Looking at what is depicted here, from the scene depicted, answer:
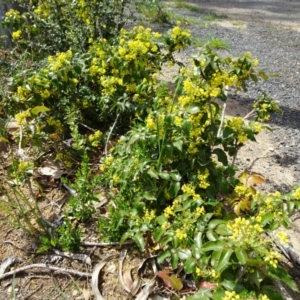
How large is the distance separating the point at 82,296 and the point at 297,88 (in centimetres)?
371

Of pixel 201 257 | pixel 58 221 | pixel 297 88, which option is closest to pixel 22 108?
pixel 58 221

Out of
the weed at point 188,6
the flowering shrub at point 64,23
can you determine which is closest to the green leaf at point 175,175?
the flowering shrub at point 64,23

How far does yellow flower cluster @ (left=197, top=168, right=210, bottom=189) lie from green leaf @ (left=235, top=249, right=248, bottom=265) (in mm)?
606

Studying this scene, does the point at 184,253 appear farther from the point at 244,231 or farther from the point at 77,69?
the point at 77,69

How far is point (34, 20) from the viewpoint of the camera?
11.8 ft

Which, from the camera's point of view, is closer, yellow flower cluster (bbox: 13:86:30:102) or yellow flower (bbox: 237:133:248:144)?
yellow flower (bbox: 237:133:248:144)

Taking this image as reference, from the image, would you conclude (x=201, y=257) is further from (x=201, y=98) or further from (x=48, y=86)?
(x=48, y=86)

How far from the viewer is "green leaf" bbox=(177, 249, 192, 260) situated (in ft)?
6.17

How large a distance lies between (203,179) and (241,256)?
2.18ft

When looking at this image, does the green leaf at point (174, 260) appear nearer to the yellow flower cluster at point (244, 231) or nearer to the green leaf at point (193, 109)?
the yellow flower cluster at point (244, 231)

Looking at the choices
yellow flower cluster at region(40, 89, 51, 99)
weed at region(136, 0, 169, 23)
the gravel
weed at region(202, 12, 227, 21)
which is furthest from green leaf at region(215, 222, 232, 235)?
weed at region(202, 12, 227, 21)

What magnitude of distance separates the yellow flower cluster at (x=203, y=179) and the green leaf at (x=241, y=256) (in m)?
0.61

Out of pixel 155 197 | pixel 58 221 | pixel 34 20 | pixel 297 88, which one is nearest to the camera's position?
pixel 155 197

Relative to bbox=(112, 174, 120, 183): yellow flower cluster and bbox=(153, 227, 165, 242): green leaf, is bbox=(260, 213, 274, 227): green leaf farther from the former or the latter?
bbox=(112, 174, 120, 183): yellow flower cluster
